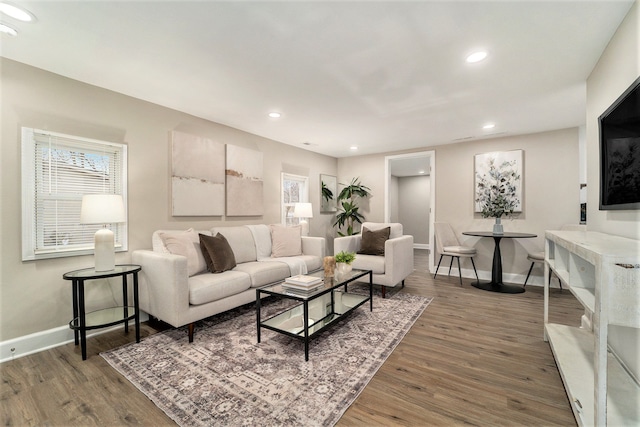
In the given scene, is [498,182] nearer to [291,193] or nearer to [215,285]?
[291,193]

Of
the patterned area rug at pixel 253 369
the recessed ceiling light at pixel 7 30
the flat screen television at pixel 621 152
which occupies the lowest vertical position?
the patterned area rug at pixel 253 369

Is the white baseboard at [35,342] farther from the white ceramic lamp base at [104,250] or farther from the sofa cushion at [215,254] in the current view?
the sofa cushion at [215,254]

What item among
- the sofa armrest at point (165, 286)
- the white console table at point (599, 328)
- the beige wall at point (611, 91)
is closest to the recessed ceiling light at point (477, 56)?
the beige wall at point (611, 91)

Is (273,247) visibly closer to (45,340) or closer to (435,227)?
(45,340)

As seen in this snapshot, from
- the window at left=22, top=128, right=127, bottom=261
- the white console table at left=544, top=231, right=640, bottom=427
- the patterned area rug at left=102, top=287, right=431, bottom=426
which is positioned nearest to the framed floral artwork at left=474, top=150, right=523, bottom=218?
the white console table at left=544, top=231, right=640, bottom=427

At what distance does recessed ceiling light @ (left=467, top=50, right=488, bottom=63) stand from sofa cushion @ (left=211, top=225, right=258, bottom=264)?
3.07 metres

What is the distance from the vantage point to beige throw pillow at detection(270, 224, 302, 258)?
3867mm

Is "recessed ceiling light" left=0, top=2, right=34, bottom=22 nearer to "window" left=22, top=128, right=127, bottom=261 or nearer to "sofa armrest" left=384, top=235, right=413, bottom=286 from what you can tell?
"window" left=22, top=128, right=127, bottom=261

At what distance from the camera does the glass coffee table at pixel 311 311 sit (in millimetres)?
2182

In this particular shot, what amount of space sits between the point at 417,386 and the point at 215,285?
6.10 ft

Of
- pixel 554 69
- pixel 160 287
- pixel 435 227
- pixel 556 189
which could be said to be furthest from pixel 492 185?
pixel 160 287

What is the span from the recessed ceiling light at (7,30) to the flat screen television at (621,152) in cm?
385

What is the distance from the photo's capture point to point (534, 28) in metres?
1.82

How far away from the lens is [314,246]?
160 inches
